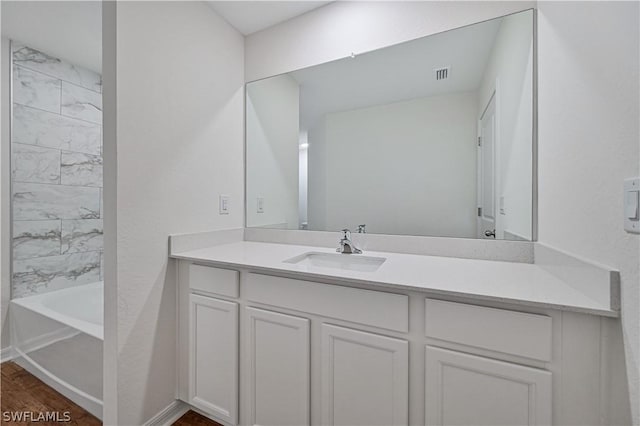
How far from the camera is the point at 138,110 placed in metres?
1.35

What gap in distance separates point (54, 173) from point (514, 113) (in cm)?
324

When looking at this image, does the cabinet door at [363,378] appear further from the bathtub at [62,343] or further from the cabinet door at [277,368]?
the bathtub at [62,343]

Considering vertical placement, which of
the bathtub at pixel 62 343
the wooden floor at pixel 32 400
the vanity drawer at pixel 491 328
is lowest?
the wooden floor at pixel 32 400

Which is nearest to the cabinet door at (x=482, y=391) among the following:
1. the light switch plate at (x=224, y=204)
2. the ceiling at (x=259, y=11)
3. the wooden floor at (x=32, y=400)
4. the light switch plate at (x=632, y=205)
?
the light switch plate at (x=632, y=205)

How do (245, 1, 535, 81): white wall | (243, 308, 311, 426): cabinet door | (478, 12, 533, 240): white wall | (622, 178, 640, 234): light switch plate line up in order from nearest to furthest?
(622, 178, 640, 234): light switch plate
(243, 308, 311, 426): cabinet door
(478, 12, 533, 240): white wall
(245, 1, 535, 81): white wall

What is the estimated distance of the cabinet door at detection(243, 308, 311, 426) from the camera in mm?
1142

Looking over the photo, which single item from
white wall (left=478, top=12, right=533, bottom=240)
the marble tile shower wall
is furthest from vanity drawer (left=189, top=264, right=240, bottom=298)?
the marble tile shower wall

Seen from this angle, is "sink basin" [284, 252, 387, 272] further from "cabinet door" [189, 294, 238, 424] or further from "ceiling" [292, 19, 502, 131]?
"ceiling" [292, 19, 502, 131]

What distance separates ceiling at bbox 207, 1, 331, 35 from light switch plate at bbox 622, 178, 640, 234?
1751mm

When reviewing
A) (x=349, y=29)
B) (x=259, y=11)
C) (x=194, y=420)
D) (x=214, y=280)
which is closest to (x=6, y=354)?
(x=194, y=420)

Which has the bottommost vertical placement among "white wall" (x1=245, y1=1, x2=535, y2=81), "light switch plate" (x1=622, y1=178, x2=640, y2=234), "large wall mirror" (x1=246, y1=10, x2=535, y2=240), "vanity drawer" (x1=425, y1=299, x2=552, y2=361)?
"vanity drawer" (x1=425, y1=299, x2=552, y2=361)

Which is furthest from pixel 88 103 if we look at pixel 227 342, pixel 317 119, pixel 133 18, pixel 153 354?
pixel 227 342

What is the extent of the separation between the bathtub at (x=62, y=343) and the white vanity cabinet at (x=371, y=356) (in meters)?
0.48

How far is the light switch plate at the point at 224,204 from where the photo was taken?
182 cm
